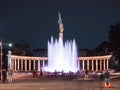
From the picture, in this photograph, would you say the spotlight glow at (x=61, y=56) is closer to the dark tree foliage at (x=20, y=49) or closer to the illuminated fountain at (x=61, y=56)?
the illuminated fountain at (x=61, y=56)

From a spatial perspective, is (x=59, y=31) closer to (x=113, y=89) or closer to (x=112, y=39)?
(x=112, y=39)

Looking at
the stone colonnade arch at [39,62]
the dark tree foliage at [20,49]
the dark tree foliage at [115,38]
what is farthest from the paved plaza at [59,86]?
the dark tree foliage at [20,49]

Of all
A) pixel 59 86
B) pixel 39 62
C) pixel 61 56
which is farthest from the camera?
pixel 39 62

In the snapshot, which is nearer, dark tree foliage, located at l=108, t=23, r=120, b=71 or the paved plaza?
the paved plaza

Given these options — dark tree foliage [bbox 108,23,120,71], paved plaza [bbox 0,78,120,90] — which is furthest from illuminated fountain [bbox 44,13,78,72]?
paved plaza [bbox 0,78,120,90]

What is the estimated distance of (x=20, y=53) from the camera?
164 metres

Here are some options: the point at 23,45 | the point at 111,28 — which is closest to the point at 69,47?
the point at 111,28

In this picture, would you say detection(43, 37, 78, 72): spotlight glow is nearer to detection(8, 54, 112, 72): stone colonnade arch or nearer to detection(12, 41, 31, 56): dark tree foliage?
detection(8, 54, 112, 72): stone colonnade arch

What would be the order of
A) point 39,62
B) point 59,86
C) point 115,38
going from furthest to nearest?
point 39,62 < point 115,38 < point 59,86

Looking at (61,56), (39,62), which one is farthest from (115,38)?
(39,62)

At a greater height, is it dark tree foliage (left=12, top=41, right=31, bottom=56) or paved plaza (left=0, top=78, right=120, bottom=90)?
dark tree foliage (left=12, top=41, right=31, bottom=56)

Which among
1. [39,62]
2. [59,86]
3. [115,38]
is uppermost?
[115,38]

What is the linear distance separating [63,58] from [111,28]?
28421mm

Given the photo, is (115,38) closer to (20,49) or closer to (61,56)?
(61,56)
